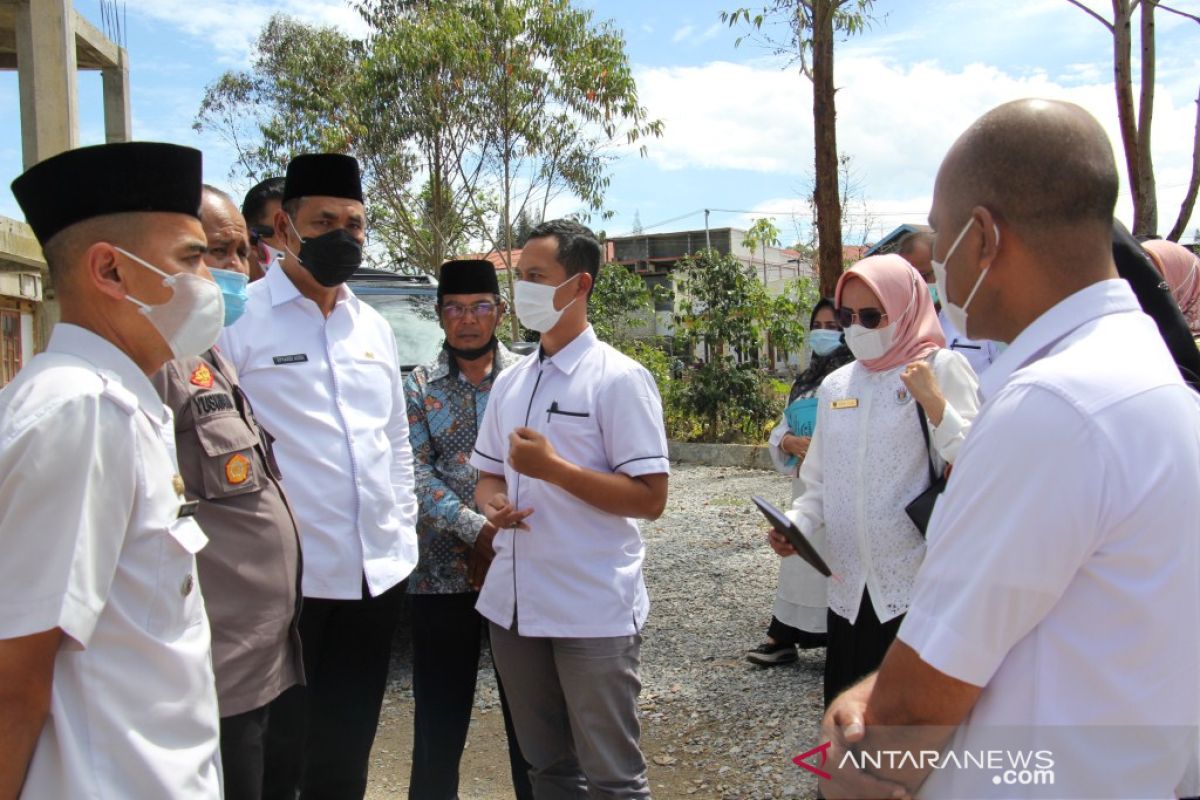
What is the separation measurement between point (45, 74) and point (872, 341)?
936cm

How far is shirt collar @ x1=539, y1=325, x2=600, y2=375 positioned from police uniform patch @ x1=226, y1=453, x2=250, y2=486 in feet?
3.24

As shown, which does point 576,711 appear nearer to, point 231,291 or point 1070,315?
point 231,291

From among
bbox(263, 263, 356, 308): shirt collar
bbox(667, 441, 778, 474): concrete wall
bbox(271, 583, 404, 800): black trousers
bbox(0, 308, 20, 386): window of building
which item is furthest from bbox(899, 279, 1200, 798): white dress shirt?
bbox(667, 441, 778, 474): concrete wall

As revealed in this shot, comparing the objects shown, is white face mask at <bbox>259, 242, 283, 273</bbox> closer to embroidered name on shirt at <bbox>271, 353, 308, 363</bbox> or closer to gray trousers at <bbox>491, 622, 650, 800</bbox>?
embroidered name on shirt at <bbox>271, 353, 308, 363</bbox>

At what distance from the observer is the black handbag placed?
2.61 metres

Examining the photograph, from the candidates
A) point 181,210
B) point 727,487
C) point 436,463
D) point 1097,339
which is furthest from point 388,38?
point 1097,339

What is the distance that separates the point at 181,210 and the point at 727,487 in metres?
8.24

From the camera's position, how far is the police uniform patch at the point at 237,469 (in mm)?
2271

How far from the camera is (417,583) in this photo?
3.39 meters

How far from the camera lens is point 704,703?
14.6 feet

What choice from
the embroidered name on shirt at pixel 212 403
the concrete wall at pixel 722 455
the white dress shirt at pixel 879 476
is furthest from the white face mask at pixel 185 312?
the concrete wall at pixel 722 455

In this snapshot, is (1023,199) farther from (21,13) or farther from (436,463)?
(21,13)

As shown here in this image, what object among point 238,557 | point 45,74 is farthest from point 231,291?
point 45,74

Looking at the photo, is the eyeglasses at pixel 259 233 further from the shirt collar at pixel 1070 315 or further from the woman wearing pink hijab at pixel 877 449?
the shirt collar at pixel 1070 315
